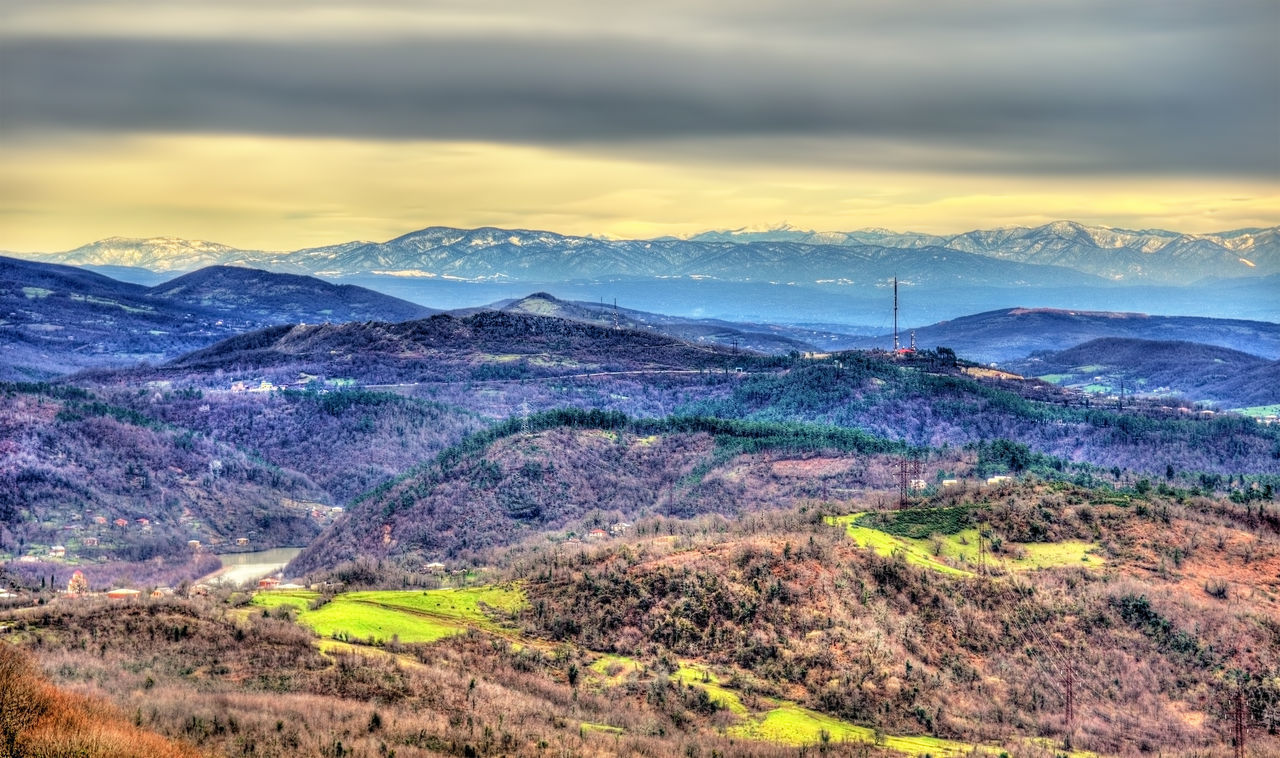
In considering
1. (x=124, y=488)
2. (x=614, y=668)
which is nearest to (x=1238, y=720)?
(x=614, y=668)

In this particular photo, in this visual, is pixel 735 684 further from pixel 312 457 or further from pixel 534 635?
pixel 312 457

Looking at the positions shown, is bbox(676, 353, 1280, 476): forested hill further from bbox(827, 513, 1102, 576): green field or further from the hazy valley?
bbox(827, 513, 1102, 576): green field

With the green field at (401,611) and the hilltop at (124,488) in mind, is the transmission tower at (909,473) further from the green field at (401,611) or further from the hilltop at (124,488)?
the hilltop at (124,488)

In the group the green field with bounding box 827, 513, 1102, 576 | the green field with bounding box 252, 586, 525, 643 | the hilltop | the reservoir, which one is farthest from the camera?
the hilltop

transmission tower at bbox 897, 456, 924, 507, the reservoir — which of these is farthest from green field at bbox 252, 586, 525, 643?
the reservoir

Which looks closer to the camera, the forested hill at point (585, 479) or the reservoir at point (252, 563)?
the reservoir at point (252, 563)

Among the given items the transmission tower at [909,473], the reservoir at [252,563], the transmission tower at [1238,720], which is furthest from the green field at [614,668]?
the reservoir at [252,563]

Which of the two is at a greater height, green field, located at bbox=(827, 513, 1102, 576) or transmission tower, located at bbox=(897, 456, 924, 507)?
green field, located at bbox=(827, 513, 1102, 576)

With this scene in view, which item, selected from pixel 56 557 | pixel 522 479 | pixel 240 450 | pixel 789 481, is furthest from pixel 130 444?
pixel 789 481
